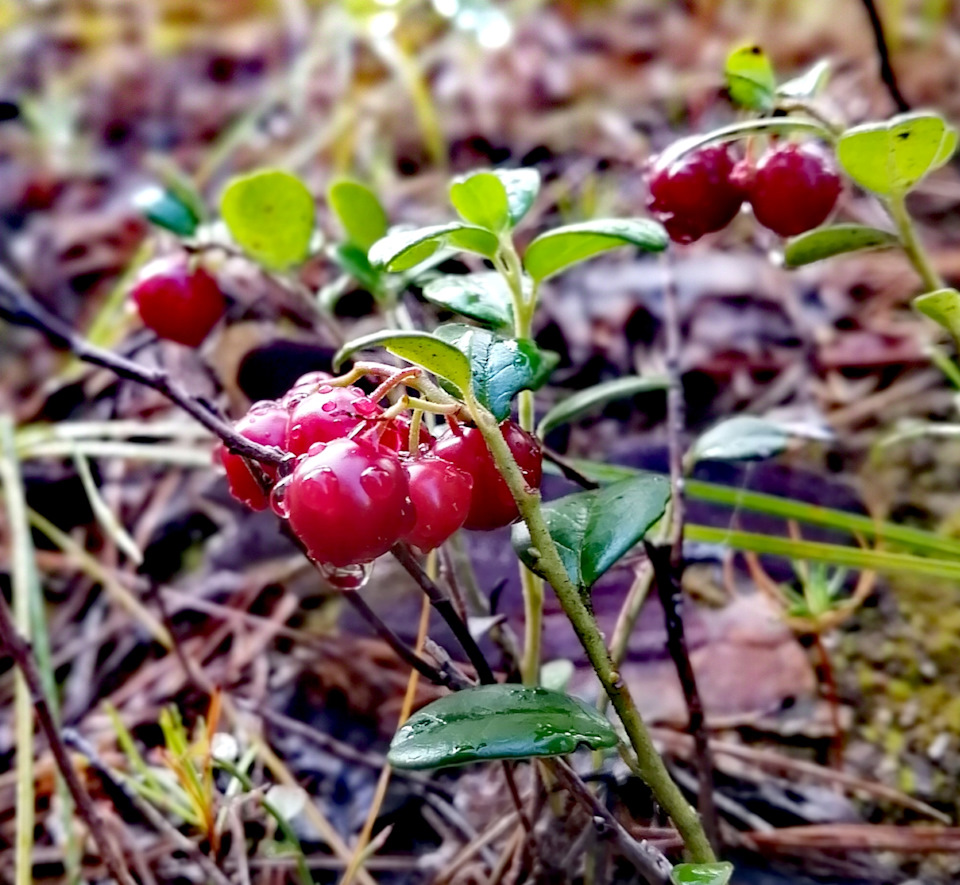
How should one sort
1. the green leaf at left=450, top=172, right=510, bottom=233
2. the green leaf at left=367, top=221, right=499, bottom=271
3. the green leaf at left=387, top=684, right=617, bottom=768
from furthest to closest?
the green leaf at left=450, top=172, right=510, bottom=233, the green leaf at left=367, top=221, right=499, bottom=271, the green leaf at left=387, top=684, right=617, bottom=768

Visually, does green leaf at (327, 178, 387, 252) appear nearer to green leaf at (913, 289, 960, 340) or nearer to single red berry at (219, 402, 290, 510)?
single red berry at (219, 402, 290, 510)

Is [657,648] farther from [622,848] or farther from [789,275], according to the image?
[789,275]

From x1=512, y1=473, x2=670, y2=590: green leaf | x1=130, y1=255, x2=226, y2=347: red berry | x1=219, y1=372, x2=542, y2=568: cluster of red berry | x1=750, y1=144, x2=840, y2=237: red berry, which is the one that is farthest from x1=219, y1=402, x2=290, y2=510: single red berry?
x1=750, y1=144, x2=840, y2=237: red berry

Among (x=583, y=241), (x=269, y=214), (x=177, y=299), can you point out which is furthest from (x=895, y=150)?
(x=177, y=299)

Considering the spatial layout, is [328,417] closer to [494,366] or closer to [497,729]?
[494,366]

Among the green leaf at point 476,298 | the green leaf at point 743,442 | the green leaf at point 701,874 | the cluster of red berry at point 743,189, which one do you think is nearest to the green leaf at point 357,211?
the green leaf at point 476,298

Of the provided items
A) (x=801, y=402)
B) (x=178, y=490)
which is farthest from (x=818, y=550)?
(x=178, y=490)
